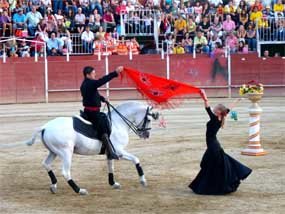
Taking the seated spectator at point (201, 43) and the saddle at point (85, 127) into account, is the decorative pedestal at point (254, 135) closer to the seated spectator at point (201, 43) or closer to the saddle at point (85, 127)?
the saddle at point (85, 127)

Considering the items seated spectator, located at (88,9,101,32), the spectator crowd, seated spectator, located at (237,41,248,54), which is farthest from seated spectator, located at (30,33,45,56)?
seated spectator, located at (237,41,248,54)

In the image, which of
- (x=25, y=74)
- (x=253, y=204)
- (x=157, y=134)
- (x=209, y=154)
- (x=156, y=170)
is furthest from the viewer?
(x=25, y=74)

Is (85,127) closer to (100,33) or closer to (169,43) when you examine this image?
(100,33)

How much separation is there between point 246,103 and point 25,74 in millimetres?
8119

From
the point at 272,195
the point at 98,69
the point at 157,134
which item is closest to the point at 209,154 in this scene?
the point at 272,195

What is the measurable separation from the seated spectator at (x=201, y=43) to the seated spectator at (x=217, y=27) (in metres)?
0.43

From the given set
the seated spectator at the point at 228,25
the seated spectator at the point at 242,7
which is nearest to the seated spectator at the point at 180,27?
the seated spectator at the point at 228,25

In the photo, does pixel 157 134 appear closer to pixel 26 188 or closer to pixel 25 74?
pixel 26 188

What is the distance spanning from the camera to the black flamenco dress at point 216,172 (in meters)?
9.66

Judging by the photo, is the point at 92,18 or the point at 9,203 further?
the point at 92,18

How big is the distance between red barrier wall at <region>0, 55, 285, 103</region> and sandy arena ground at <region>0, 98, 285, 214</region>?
947 centimetres

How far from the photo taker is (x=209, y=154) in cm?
979

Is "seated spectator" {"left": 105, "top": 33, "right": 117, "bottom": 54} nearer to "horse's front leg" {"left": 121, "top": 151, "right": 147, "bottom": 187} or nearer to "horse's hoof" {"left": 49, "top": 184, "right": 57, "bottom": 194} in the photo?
"horse's front leg" {"left": 121, "top": 151, "right": 147, "bottom": 187}

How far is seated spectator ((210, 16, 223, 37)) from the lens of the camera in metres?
28.8
